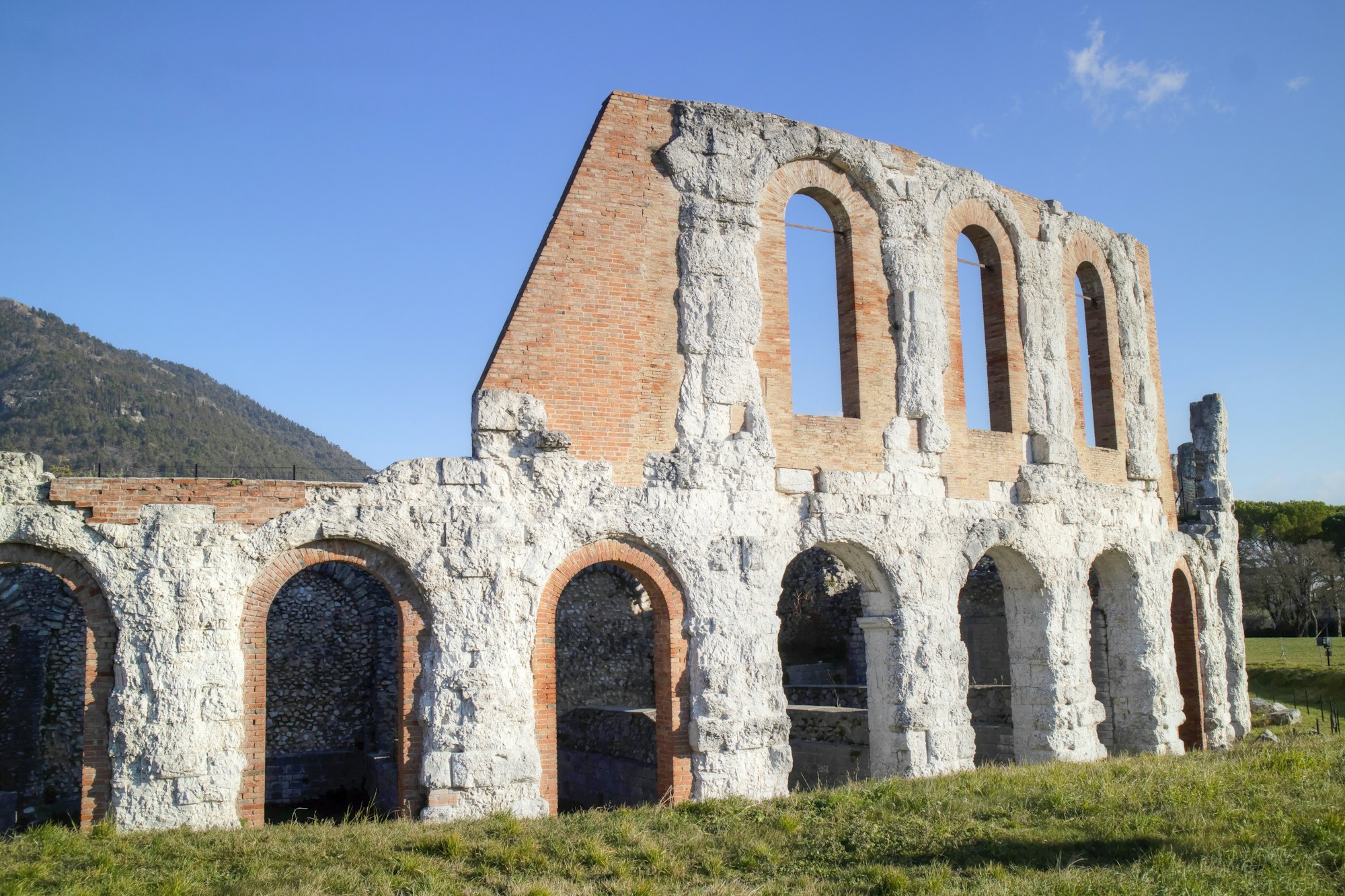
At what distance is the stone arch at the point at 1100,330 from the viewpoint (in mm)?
13734

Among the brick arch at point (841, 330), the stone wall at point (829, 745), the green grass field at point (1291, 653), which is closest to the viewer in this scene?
the brick arch at point (841, 330)

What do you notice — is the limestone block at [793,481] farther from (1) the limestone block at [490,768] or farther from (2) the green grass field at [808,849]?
(1) the limestone block at [490,768]

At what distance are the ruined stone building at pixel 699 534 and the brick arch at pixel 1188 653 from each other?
0.16ft

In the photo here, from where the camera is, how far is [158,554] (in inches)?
322

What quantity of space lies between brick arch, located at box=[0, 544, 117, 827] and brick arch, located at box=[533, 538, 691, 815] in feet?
11.2

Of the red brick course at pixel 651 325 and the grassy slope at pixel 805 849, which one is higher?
the red brick course at pixel 651 325

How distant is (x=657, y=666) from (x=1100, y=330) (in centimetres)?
839

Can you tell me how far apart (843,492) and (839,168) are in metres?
3.75

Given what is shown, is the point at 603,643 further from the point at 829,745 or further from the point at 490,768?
the point at 490,768

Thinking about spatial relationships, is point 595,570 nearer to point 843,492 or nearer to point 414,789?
point 843,492

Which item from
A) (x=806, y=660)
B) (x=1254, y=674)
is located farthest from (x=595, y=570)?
(x=1254, y=674)

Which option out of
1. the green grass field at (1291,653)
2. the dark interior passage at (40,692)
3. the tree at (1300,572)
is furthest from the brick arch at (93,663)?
the tree at (1300,572)

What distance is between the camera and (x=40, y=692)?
47.5 ft

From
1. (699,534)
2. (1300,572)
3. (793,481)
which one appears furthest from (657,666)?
(1300,572)
